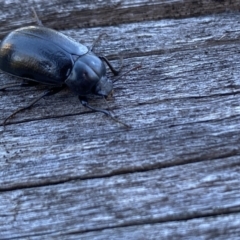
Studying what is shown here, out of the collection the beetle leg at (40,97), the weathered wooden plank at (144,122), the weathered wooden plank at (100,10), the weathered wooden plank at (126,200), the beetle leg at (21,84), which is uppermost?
the weathered wooden plank at (100,10)

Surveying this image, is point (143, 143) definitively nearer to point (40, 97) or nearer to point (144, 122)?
point (144, 122)

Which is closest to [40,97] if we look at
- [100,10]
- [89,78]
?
[89,78]

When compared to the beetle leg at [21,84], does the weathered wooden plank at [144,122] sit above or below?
below

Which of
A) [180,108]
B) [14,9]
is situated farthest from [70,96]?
[14,9]

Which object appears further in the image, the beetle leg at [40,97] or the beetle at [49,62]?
the beetle at [49,62]

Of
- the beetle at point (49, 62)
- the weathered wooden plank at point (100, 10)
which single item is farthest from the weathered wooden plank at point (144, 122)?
the weathered wooden plank at point (100, 10)

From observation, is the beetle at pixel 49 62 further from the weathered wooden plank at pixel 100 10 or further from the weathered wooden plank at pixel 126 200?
the weathered wooden plank at pixel 126 200

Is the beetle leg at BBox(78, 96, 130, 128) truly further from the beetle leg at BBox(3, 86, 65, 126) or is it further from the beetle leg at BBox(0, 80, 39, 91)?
the beetle leg at BBox(0, 80, 39, 91)
